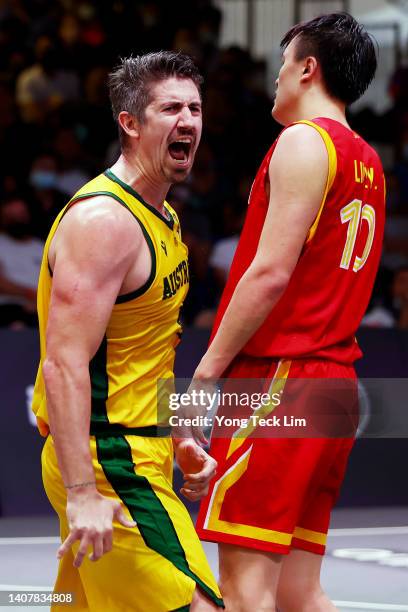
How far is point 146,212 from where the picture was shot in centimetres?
328

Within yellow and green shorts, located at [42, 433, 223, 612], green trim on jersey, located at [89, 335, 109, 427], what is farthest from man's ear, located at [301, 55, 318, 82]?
yellow and green shorts, located at [42, 433, 223, 612]

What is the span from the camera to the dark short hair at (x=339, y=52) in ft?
12.1

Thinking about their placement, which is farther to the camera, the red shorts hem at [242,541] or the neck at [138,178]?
the red shorts hem at [242,541]

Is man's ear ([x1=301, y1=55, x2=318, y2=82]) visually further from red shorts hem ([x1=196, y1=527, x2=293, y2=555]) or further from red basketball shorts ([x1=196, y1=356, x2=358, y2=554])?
red shorts hem ([x1=196, y1=527, x2=293, y2=555])

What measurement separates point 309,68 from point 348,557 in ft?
10.8

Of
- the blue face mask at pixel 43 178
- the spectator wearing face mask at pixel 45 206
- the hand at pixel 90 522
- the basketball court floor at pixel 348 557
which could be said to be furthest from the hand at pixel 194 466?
the blue face mask at pixel 43 178

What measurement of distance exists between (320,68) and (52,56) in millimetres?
8430

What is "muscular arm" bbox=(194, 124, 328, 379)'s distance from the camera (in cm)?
343

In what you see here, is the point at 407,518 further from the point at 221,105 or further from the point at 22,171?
the point at 221,105

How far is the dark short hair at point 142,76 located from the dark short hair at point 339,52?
49cm

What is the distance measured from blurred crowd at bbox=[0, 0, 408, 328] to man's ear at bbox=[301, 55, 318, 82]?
4.41 metres

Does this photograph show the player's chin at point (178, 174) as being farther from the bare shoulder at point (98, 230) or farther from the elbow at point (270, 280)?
the elbow at point (270, 280)

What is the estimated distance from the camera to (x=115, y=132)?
11.1 m

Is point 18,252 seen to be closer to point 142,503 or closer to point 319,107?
point 319,107
